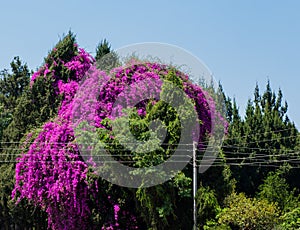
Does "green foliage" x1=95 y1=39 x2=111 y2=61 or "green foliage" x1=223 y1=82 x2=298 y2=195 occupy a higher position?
"green foliage" x1=95 y1=39 x2=111 y2=61

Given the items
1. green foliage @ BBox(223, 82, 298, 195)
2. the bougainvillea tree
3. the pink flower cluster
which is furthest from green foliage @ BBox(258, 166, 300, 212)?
the pink flower cluster

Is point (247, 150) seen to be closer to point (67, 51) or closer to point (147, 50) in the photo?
point (147, 50)

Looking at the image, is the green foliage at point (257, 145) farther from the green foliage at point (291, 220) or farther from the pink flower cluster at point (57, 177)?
the pink flower cluster at point (57, 177)

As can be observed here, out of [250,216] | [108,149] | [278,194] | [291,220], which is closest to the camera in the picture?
[250,216]

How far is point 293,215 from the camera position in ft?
46.7

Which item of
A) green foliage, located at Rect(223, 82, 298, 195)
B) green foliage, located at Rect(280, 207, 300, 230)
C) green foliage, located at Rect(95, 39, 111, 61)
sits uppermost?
green foliage, located at Rect(95, 39, 111, 61)

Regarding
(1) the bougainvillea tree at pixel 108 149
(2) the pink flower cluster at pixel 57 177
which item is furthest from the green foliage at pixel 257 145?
(2) the pink flower cluster at pixel 57 177

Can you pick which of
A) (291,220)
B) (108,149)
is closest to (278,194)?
(291,220)

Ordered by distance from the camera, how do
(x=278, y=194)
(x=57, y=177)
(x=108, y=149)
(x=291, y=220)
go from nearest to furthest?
1. (x=108, y=149)
2. (x=291, y=220)
3. (x=57, y=177)
4. (x=278, y=194)

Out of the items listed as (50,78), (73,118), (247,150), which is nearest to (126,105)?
(73,118)

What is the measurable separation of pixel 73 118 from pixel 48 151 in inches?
47.7

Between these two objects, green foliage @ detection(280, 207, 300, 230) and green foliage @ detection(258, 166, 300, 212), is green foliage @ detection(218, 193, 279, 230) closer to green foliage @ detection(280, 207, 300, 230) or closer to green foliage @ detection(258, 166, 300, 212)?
green foliage @ detection(280, 207, 300, 230)

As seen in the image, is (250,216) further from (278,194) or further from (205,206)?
(278,194)

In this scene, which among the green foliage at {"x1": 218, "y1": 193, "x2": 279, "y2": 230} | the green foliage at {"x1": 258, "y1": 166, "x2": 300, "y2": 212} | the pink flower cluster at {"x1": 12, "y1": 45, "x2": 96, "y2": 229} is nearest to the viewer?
the green foliage at {"x1": 218, "y1": 193, "x2": 279, "y2": 230}
